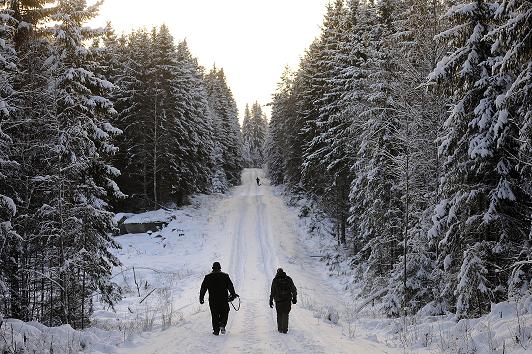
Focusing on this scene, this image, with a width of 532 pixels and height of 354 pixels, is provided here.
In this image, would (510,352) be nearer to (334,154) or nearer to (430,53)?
(430,53)

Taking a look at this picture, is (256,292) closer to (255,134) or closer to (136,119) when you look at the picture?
(136,119)

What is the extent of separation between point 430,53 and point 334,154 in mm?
12281

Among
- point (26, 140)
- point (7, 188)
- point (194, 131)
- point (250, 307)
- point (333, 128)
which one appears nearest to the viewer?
point (7, 188)

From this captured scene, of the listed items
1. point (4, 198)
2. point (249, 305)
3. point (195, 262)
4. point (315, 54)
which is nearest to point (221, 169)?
point (315, 54)

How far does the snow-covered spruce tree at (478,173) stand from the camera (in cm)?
1018

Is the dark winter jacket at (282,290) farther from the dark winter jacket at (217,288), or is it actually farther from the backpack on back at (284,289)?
the dark winter jacket at (217,288)

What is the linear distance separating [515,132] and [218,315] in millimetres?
8742

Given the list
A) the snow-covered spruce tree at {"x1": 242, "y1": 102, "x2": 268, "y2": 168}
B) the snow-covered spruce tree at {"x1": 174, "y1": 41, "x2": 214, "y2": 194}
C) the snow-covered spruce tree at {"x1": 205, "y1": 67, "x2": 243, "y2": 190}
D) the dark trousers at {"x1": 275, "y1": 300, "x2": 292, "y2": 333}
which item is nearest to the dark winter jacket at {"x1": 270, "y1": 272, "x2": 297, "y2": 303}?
the dark trousers at {"x1": 275, "y1": 300, "x2": 292, "y2": 333}

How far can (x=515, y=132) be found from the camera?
10.1 m

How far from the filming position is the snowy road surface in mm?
9469

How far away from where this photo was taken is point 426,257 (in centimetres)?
1453

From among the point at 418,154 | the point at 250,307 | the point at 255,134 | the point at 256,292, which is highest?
the point at 255,134

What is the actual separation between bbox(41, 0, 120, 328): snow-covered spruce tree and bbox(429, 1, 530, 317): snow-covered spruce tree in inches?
445

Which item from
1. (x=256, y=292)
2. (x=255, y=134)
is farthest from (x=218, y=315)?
(x=255, y=134)
